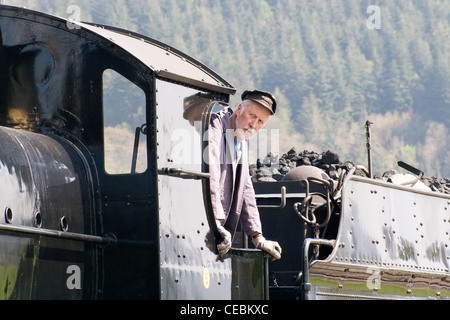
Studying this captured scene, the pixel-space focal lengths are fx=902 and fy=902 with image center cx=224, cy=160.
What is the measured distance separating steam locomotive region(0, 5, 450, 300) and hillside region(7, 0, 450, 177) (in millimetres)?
A: 30836

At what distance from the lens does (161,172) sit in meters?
5.57

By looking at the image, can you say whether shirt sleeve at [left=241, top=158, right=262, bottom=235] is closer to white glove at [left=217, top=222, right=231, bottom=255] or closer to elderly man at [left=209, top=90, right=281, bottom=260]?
elderly man at [left=209, top=90, right=281, bottom=260]

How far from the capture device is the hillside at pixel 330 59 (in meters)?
47.6

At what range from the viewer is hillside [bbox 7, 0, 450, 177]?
47562 mm

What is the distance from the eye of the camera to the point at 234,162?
242 inches

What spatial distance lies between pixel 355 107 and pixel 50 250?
4940 cm

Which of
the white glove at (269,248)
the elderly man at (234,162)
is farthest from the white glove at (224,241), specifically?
the white glove at (269,248)

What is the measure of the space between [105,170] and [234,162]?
0.89 metres

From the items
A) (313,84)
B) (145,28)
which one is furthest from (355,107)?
(145,28)

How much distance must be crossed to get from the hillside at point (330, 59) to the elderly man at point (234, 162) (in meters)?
30.4

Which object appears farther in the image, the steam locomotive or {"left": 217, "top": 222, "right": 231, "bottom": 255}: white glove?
{"left": 217, "top": 222, "right": 231, "bottom": 255}: white glove

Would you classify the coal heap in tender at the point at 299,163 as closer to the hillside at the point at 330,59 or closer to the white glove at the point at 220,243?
the white glove at the point at 220,243

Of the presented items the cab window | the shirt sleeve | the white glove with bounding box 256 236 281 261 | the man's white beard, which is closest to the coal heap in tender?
the shirt sleeve
